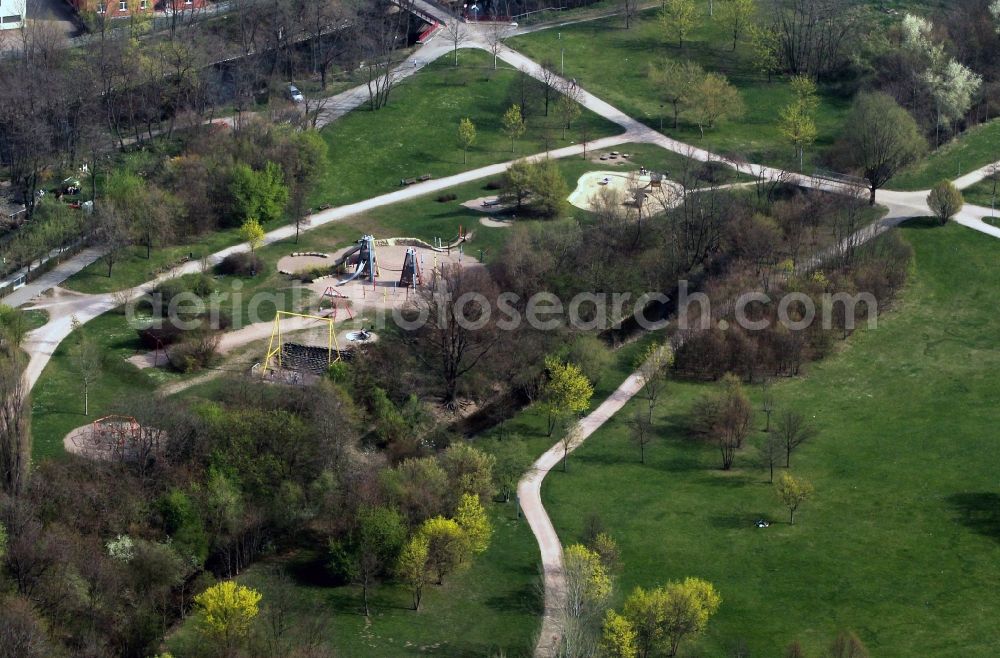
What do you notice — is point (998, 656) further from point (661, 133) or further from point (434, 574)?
point (661, 133)

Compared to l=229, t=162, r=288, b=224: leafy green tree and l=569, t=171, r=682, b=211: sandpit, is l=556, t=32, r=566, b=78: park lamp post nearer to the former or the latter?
l=569, t=171, r=682, b=211: sandpit

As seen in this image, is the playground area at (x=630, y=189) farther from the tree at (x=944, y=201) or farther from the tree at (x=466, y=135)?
the tree at (x=944, y=201)

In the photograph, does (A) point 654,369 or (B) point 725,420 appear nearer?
(B) point 725,420

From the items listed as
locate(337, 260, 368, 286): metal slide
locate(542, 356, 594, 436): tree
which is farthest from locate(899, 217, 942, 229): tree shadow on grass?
locate(337, 260, 368, 286): metal slide

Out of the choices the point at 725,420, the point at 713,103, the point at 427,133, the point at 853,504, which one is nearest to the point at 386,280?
the point at 427,133

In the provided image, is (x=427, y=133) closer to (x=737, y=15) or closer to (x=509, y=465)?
(x=737, y=15)

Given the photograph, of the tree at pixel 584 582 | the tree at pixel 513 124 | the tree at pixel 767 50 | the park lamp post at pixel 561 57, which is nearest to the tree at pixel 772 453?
the tree at pixel 584 582

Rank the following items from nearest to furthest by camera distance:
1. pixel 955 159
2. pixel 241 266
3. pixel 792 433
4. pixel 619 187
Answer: pixel 792 433 < pixel 241 266 < pixel 619 187 < pixel 955 159
